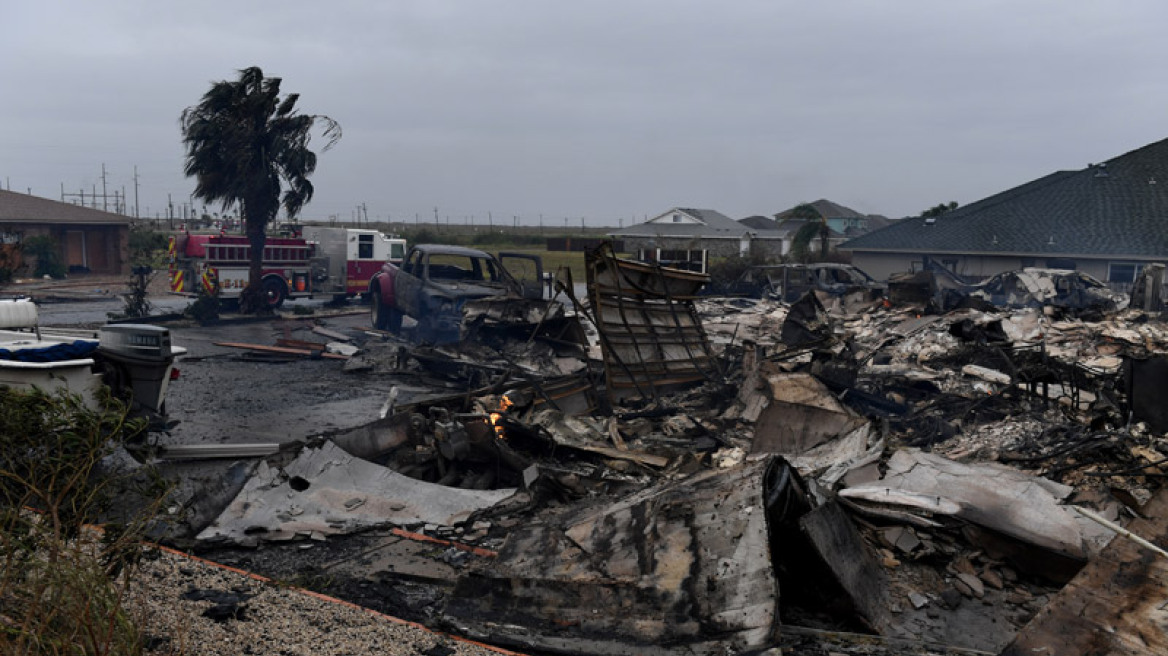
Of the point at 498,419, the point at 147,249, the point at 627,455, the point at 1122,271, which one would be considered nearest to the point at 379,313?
the point at 498,419

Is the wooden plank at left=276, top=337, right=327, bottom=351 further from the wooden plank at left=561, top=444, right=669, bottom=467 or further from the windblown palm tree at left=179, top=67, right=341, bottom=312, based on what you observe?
the wooden plank at left=561, top=444, right=669, bottom=467

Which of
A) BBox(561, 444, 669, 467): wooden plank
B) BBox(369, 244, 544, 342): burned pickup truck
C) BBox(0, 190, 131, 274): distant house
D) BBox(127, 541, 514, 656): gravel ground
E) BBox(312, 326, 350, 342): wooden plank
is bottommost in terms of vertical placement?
BBox(127, 541, 514, 656): gravel ground

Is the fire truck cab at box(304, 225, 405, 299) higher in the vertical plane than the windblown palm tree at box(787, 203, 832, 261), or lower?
lower

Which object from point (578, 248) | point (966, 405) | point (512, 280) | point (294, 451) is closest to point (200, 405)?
point (294, 451)

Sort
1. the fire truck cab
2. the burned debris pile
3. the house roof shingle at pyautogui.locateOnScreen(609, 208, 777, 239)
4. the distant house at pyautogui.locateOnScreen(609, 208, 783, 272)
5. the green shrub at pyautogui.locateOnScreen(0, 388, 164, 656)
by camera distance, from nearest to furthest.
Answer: the green shrub at pyautogui.locateOnScreen(0, 388, 164, 656) < the burned debris pile < the fire truck cab < the distant house at pyautogui.locateOnScreen(609, 208, 783, 272) < the house roof shingle at pyautogui.locateOnScreen(609, 208, 777, 239)

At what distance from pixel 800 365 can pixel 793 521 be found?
6704mm

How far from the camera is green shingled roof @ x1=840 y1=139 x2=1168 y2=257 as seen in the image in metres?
29.2

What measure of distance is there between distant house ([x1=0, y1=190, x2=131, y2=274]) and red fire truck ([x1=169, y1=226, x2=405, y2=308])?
1457 cm

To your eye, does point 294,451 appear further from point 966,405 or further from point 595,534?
point 966,405

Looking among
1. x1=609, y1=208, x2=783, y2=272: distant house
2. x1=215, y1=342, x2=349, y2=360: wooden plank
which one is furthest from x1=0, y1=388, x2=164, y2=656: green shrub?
x1=609, y1=208, x2=783, y2=272: distant house

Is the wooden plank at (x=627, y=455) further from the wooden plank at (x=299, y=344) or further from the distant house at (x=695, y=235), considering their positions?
the distant house at (x=695, y=235)

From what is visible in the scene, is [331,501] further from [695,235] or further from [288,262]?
[695,235]

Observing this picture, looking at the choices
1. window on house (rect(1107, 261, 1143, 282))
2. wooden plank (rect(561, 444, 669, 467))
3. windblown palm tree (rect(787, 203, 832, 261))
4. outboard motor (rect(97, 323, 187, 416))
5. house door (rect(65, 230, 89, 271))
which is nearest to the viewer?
outboard motor (rect(97, 323, 187, 416))

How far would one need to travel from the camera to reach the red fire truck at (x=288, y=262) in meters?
20.2
